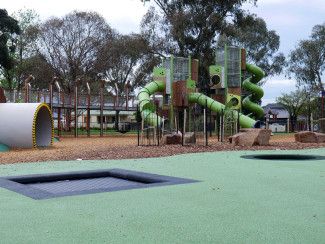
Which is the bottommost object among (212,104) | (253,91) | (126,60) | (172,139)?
(172,139)

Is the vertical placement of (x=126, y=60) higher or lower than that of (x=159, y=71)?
higher

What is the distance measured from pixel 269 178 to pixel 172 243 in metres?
4.23

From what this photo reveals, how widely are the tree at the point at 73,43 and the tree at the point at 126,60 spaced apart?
0.96 meters

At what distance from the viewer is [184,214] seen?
459 cm

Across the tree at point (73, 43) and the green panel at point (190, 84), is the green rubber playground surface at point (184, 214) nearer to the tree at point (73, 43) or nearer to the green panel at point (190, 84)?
the green panel at point (190, 84)

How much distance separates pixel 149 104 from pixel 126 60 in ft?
77.4

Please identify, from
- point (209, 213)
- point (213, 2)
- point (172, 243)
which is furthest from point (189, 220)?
point (213, 2)

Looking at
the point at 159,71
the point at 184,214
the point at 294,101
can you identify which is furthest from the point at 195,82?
the point at 294,101

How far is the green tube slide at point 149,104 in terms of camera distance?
2370cm

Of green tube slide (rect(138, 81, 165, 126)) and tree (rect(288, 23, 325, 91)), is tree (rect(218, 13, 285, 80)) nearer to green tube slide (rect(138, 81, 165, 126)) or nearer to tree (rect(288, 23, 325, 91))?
tree (rect(288, 23, 325, 91))

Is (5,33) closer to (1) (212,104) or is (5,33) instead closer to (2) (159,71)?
(2) (159,71)

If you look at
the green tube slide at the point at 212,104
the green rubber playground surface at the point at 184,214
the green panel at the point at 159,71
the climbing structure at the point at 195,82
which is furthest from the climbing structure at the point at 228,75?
the green rubber playground surface at the point at 184,214

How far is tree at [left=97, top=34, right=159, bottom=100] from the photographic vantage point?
139 feet

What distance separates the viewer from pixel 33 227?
4.02m
